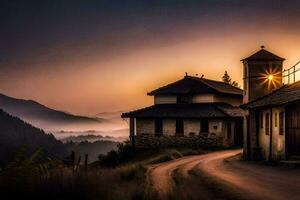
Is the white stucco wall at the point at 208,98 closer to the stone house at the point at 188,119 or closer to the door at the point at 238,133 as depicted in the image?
the stone house at the point at 188,119

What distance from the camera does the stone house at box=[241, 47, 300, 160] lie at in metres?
26.4

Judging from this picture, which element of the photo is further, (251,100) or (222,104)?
(222,104)

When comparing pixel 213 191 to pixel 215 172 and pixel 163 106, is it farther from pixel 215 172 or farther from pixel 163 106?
pixel 163 106

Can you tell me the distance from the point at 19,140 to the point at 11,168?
165 m

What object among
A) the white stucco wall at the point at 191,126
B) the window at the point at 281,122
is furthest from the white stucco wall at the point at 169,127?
the window at the point at 281,122

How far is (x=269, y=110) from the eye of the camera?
2994 centimetres

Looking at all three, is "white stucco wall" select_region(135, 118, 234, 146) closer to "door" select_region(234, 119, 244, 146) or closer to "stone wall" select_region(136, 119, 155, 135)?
"stone wall" select_region(136, 119, 155, 135)

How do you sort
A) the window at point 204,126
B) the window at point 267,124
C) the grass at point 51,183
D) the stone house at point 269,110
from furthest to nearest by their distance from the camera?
the window at point 204,126 < the window at point 267,124 < the stone house at point 269,110 < the grass at point 51,183

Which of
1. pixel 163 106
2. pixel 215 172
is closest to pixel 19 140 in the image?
pixel 163 106

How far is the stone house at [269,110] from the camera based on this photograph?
1039 inches

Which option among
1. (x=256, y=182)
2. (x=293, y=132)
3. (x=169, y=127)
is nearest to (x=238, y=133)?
(x=169, y=127)

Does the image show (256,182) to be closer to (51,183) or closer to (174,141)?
(51,183)

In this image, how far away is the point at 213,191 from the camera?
16.5 meters

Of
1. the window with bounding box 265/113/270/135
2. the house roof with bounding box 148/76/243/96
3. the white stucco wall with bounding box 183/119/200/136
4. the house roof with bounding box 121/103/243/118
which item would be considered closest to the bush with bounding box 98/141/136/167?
the house roof with bounding box 121/103/243/118
